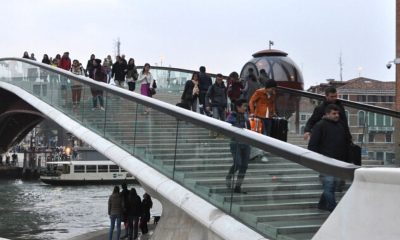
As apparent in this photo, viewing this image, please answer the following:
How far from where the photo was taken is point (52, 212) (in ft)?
87.2

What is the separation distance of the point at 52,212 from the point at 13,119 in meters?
13.0

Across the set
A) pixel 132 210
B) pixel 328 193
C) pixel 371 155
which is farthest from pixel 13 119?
pixel 328 193

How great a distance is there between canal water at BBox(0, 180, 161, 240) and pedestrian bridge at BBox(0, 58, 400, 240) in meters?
5.64

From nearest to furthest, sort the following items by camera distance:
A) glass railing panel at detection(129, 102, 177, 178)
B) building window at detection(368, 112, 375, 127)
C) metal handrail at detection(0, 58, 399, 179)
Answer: metal handrail at detection(0, 58, 399, 179), glass railing panel at detection(129, 102, 177, 178), building window at detection(368, 112, 375, 127)

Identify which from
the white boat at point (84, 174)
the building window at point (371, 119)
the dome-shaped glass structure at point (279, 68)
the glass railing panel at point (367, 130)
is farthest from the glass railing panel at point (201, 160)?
the white boat at point (84, 174)

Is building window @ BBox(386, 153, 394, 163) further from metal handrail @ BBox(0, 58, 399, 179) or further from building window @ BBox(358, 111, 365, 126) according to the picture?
building window @ BBox(358, 111, 365, 126)

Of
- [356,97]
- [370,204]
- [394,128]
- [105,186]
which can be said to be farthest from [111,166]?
[370,204]

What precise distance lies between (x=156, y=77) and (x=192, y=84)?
10669 millimetres

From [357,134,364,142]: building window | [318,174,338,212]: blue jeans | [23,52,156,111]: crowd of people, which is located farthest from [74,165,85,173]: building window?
[318,174,338,212]: blue jeans

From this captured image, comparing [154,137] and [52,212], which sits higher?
[154,137]

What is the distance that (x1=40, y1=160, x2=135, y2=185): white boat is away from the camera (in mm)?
44531

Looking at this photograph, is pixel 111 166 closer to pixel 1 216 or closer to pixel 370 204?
pixel 1 216

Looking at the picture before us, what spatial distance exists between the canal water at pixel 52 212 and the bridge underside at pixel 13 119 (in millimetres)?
3591

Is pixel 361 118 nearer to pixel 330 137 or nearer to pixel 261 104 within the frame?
pixel 261 104
